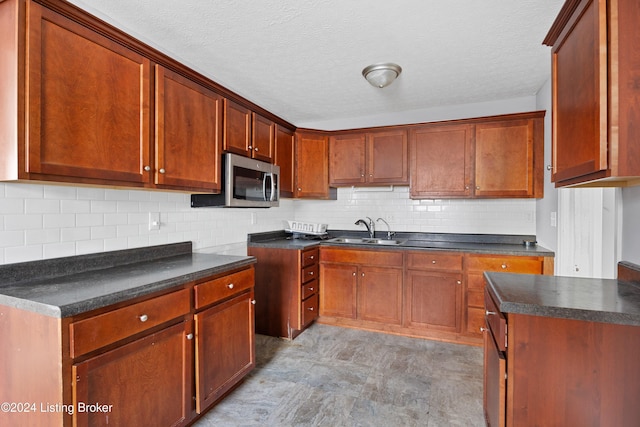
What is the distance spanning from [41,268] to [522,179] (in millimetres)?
3710

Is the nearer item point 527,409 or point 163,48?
point 527,409

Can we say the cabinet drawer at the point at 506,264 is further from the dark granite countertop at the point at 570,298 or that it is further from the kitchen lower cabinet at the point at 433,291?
the dark granite countertop at the point at 570,298

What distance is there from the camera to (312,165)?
3.78 m

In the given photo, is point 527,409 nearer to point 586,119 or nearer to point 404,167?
point 586,119

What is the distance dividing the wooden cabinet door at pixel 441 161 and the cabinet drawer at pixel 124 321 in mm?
2590

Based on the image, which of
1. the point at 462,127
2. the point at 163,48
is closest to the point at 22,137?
the point at 163,48

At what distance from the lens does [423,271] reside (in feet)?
10.3

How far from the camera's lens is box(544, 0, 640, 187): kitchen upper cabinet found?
3.58 feet

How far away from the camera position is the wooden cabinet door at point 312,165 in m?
3.71

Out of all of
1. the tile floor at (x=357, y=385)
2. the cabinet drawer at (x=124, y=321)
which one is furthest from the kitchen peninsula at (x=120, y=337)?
the tile floor at (x=357, y=385)

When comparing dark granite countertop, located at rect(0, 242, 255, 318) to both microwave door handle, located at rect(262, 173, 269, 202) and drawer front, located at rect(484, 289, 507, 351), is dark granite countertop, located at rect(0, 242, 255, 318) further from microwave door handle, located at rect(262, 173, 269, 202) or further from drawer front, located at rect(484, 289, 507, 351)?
drawer front, located at rect(484, 289, 507, 351)

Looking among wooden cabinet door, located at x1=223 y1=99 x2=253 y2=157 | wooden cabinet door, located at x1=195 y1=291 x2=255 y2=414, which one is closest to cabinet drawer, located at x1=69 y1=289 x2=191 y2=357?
wooden cabinet door, located at x1=195 y1=291 x2=255 y2=414

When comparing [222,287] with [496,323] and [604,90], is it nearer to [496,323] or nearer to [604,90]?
[496,323]

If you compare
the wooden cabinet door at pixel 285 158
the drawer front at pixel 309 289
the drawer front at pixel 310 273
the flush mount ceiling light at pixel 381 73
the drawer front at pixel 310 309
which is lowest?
the drawer front at pixel 310 309
